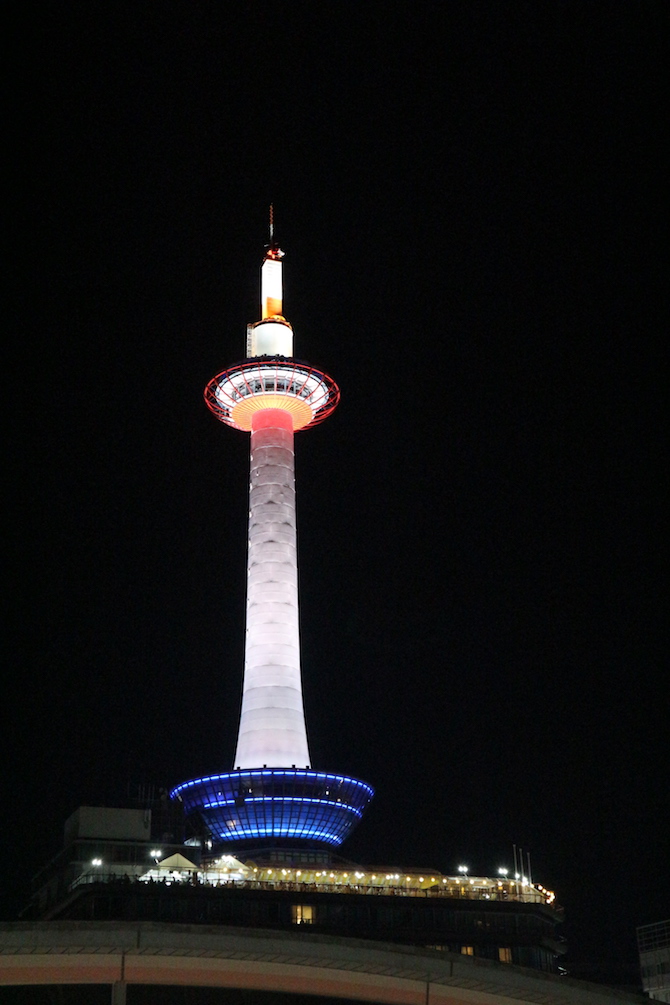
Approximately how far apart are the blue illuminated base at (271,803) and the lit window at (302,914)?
44.0 ft

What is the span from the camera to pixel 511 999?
1980 inches

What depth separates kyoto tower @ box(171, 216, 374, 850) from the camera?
110 metres

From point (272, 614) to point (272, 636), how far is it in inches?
85.8

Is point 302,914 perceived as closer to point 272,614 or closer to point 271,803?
point 271,803

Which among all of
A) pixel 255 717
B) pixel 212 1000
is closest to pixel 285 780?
pixel 255 717

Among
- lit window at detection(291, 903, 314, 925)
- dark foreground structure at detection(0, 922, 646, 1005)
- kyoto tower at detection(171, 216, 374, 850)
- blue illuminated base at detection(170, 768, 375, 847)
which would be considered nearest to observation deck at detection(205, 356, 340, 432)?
kyoto tower at detection(171, 216, 374, 850)

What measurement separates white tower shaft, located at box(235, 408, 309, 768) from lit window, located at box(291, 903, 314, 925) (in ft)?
54.6

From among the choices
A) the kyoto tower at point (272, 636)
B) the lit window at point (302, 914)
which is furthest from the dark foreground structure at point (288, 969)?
the kyoto tower at point (272, 636)

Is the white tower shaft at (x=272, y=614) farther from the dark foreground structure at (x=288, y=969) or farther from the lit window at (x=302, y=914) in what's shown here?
the dark foreground structure at (x=288, y=969)

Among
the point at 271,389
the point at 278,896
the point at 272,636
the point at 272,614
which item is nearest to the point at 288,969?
the point at 278,896

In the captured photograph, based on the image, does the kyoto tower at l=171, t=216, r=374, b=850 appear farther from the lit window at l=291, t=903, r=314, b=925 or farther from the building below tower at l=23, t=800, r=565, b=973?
the lit window at l=291, t=903, r=314, b=925

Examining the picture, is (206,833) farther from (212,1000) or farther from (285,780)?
(212,1000)

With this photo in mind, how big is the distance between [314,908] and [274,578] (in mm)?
34712

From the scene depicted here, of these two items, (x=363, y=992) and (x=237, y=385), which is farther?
(x=237, y=385)
